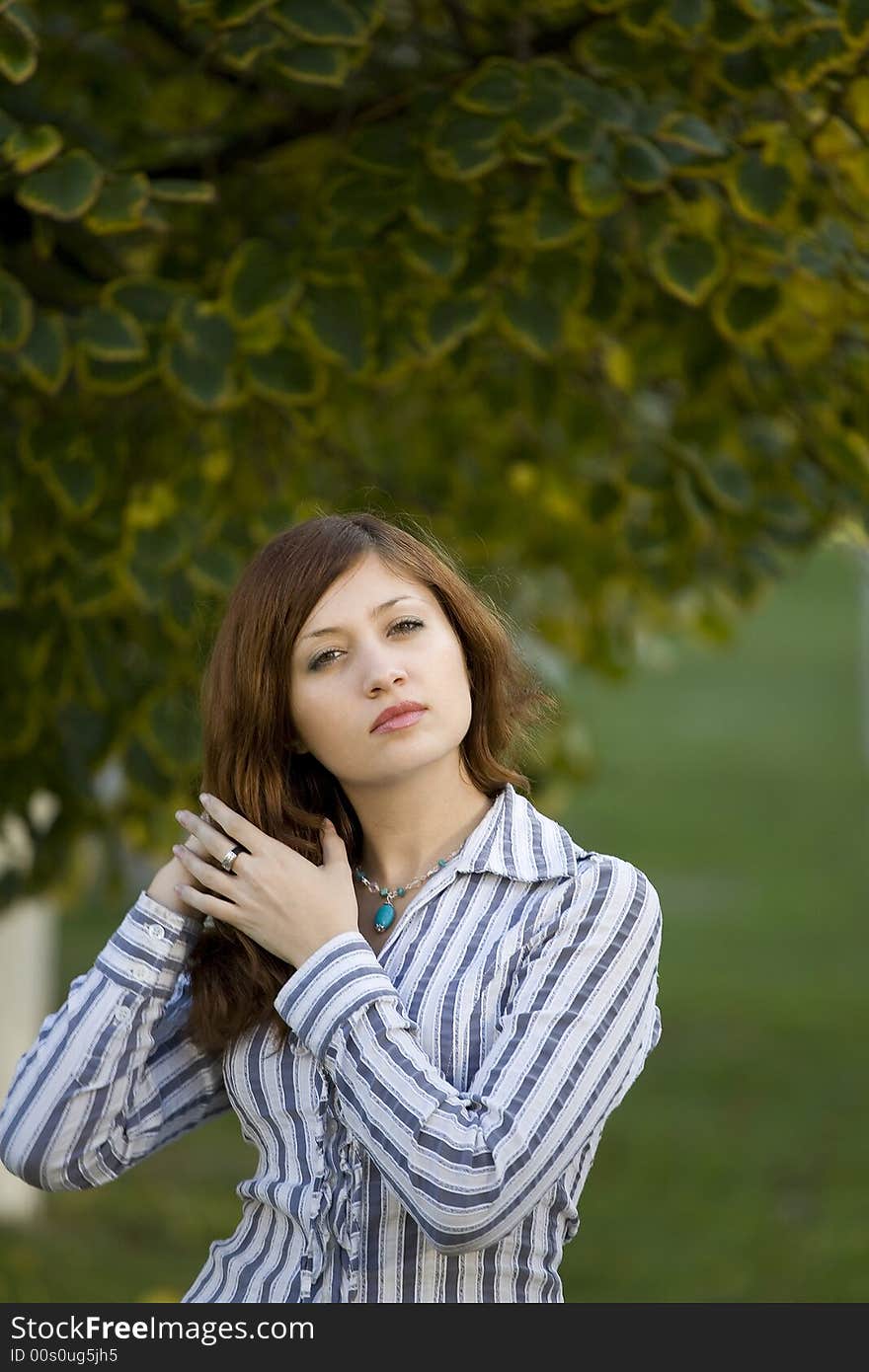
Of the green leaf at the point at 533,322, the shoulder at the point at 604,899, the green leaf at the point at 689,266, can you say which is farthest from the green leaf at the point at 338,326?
the shoulder at the point at 604,899

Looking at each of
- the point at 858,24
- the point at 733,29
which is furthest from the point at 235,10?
the point at 858,24

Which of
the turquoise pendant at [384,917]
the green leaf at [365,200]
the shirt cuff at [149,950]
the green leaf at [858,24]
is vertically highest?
the green leaf at [858,24]

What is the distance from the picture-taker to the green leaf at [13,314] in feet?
7.64

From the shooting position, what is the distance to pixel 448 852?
170 centimetres

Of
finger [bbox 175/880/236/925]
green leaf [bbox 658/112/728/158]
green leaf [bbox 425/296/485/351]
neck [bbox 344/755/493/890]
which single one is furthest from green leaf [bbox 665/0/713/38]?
finger [bbox 175/880/236/925]

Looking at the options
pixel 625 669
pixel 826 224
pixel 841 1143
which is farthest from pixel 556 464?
pixel 841 1143

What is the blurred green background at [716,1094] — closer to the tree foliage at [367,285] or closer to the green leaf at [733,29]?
the tree foliage at [367,285]

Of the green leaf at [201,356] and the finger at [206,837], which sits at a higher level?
the green leaf at [201,356]

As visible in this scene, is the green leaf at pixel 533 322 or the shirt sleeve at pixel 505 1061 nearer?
the shirt sleeve at pixel 505 1061

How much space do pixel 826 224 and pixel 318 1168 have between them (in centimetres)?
165

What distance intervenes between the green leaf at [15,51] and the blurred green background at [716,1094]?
1.75 m

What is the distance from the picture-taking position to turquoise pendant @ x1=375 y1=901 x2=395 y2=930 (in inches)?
66.0

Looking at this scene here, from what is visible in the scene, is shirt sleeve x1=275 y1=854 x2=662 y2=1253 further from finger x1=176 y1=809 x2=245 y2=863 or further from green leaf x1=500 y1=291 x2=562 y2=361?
green leaf x1=500 y1=291 x2=562 y2=361
